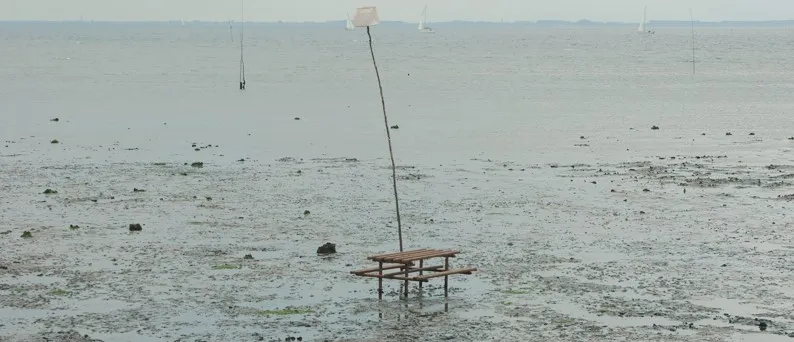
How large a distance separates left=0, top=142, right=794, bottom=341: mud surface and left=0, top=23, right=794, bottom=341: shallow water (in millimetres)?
61

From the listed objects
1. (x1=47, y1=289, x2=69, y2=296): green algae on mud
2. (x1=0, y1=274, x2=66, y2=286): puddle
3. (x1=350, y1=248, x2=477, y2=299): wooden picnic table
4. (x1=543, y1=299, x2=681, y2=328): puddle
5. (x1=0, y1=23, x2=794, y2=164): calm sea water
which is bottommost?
(x1=543, y1=299, x2=681, y2=328): puddle

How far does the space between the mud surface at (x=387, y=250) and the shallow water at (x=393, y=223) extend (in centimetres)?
6

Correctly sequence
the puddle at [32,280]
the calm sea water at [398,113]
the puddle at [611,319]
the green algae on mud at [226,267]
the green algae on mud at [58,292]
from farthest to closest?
the calm sea water at [398,113]
the green algae on mud at [226,267]
the puddle at [32,280]
the green algae on mud at [58,292]
the puddle at [611,319]

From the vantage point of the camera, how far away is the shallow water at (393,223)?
1549 cm

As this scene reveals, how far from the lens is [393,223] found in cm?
2328

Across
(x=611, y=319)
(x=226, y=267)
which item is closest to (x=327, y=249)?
(x=226, y=267)

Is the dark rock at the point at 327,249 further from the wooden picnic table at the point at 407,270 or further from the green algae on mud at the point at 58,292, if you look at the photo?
the green algae on mud at the point at 58,292

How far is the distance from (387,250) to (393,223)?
2863 millimetres

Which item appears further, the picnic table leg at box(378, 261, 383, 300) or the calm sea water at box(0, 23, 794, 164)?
the calm sea water at box(0, 23, 794, 164)

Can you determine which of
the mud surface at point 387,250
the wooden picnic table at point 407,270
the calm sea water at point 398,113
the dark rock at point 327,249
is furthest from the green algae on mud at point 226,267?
the calm sea water at point 398,113

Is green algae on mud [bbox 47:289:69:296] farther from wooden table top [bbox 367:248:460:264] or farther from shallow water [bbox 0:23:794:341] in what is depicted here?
wooden table top [bbox 367:248:460:264]

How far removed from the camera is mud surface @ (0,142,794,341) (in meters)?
15.2

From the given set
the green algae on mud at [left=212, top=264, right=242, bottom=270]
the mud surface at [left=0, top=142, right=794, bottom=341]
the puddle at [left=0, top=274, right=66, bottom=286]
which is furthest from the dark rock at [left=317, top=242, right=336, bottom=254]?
the puddle at [left=0, top=274, right=66, bottom=286]

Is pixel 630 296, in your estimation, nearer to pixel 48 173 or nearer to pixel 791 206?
pixel 791 206
